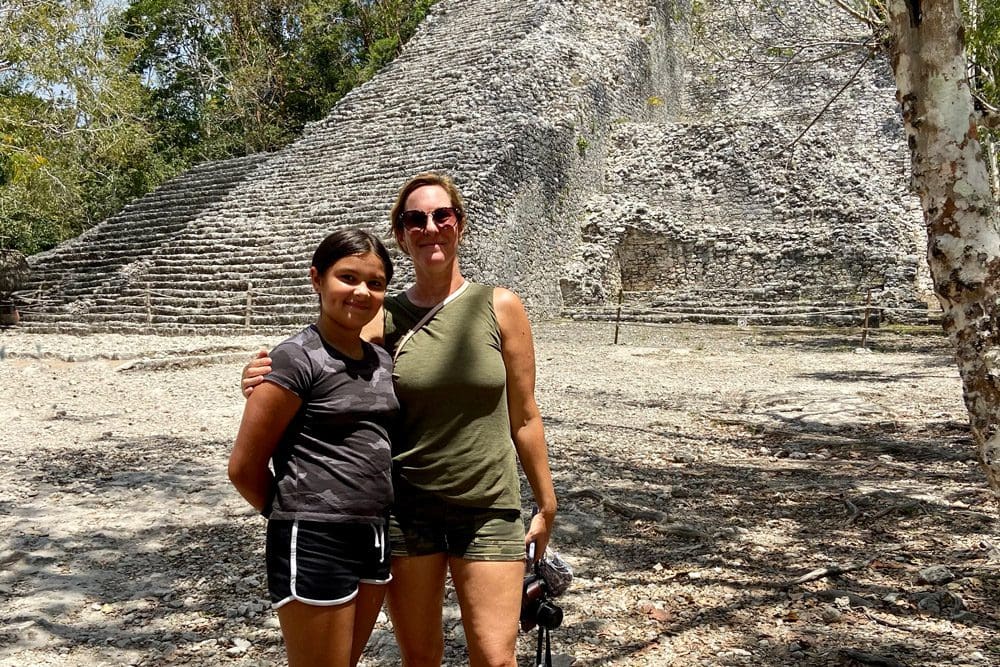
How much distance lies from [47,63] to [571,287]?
393 inches

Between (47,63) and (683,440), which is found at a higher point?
(47,63)

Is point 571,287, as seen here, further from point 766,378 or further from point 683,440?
point 683,440

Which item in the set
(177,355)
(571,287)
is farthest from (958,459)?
(571,287)

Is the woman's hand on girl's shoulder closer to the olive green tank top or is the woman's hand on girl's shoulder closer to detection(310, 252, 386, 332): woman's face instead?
detection(310, 252, 386, 332): woman's face

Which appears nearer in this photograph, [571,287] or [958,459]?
[958,459]

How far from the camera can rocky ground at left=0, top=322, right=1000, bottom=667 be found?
9.62ft

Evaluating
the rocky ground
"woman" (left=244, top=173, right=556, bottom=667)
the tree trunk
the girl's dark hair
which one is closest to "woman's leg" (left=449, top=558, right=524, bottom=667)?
"woman" (left=244, top=173, right=556, bottom=667)

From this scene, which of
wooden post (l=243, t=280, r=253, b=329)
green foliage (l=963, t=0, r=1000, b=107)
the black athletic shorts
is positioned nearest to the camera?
the black athletic shorts

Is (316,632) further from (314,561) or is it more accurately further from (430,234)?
(430,234)

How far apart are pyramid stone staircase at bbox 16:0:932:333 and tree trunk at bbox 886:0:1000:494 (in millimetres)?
10830

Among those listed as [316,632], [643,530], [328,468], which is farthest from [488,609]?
[643,530]

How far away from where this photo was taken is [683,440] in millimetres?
6062

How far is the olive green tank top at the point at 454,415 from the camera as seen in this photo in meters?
1.87

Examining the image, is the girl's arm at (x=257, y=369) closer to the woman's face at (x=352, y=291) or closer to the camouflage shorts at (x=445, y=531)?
the woman's face at (x=352, y=291)
